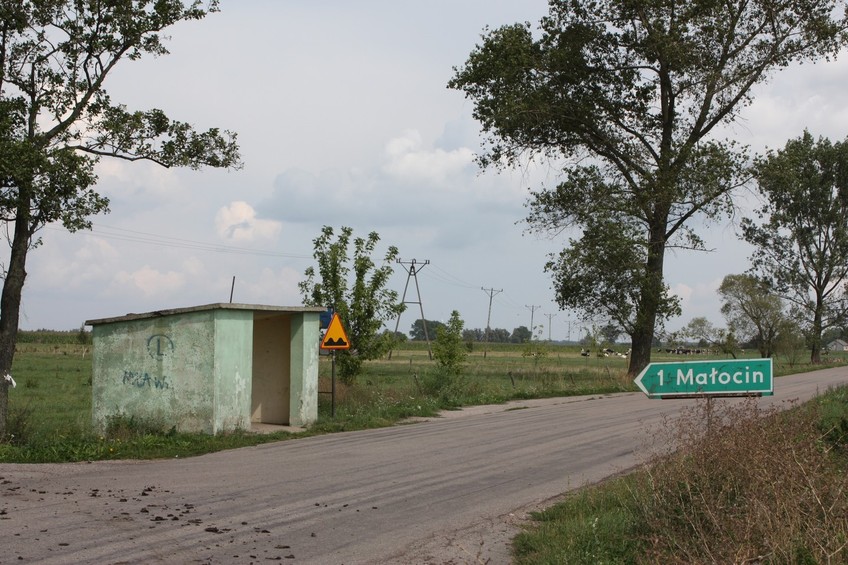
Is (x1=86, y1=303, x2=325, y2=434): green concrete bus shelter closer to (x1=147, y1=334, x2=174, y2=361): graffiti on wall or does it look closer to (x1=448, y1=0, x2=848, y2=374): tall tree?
(x1=147, y1=334, x2=174, y2=361): graffiti on wall

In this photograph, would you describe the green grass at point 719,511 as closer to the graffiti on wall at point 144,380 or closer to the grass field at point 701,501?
the grass field at point 701,501

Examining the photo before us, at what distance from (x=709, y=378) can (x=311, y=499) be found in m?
4.85

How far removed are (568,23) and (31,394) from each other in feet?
84.1

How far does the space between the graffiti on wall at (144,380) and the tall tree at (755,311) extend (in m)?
62.7

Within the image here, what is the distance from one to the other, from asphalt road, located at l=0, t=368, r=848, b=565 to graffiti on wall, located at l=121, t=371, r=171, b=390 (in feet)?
8.87

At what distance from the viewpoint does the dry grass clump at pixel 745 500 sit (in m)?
6.03

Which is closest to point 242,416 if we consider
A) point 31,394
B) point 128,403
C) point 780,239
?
point 128,403

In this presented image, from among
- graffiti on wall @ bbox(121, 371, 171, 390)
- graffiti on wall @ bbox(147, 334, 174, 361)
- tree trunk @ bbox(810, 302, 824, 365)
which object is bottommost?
graffiti on wall @ bbox(121, 371, 171, 390)

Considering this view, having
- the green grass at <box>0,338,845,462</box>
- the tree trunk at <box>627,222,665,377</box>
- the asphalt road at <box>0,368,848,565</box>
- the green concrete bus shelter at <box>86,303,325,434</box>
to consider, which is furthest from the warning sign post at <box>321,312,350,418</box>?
the tree trunk at <box>627,222,665,377</box>

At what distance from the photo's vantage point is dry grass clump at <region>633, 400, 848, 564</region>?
6.03 m

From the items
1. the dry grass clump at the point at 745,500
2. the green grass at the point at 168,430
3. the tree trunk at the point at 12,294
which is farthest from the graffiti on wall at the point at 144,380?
the dry grass clump at the point at 745,500

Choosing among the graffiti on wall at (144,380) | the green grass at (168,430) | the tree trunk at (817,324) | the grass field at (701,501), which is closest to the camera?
the grass field at (701,501)

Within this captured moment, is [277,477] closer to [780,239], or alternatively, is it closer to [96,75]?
[96,75]

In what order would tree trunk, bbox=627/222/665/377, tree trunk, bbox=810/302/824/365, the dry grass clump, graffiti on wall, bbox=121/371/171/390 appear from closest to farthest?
the dry grass clump
graffiti on wall, bbox=121/371/171/390
tree trunk, bbox=627/222/665/377
tree trunk, bbox=810/302/824/365
